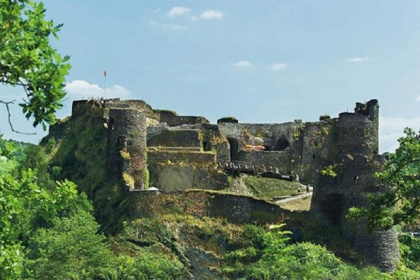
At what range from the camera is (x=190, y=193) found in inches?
1831

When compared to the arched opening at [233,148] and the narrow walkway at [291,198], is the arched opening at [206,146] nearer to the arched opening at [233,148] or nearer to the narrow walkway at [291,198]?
the arched opening at [233,148]

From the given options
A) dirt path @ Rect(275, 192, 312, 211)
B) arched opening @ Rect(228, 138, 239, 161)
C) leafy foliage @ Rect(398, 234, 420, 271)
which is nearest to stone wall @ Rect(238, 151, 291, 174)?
arched opening @ Rect(228, 138, 239, 161)

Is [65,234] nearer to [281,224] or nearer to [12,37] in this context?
[281,224]

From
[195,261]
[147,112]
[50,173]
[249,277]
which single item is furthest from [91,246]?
[147,112]

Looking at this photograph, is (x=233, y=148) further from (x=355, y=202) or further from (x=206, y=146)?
(x=355, y=202)

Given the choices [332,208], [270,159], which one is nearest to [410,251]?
[332,208]

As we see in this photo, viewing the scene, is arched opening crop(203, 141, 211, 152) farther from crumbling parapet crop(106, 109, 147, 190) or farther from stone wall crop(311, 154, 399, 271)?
stone wall crop(311, 154, 399, 271)

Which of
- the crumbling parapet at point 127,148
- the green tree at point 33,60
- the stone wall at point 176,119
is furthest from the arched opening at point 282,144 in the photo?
the green tree at point 33,60

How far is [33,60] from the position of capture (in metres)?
13.6

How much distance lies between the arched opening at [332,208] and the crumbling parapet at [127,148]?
10.9 meters

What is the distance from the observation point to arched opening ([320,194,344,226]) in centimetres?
4725

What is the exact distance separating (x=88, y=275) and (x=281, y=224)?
1114 centimetres

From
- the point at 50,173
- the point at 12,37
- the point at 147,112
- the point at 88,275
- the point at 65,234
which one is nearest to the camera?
the point at 12,37

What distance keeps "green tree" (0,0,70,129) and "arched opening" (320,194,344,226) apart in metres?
34.6
